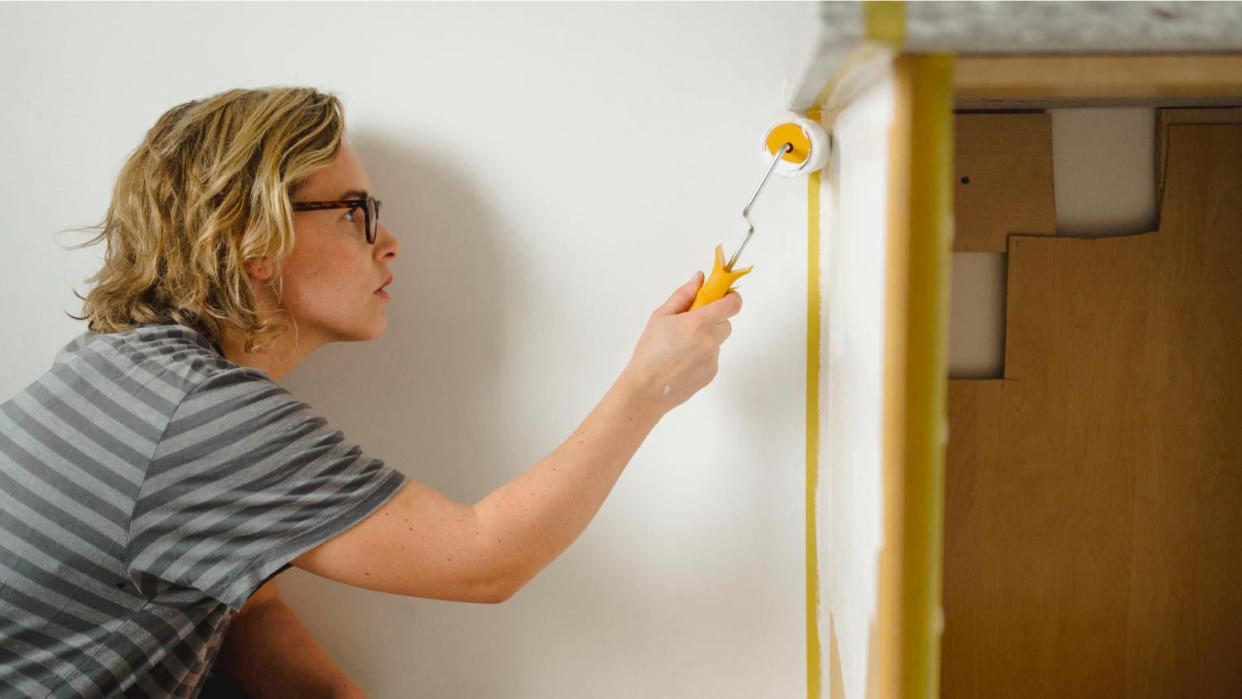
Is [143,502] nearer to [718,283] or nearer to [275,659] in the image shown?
[275,659]

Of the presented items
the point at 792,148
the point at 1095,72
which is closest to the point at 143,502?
the point at 792,148

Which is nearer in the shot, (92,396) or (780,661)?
(92,396)

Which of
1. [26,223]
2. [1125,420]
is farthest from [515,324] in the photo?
[1125,420]

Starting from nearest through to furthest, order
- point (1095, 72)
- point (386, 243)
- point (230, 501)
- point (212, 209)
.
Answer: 1. point (1095, 72)
2. point (230, 501)
3. point (212, 209)
4. point (386, 243)

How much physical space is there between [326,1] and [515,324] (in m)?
0.51

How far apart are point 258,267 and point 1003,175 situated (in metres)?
0.93

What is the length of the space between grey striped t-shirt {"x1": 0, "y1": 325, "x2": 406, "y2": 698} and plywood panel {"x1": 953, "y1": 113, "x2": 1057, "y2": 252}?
791 mm

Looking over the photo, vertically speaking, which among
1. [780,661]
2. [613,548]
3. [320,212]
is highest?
[320,212]

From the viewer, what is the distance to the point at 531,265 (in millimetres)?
1097

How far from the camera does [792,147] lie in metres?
0.94

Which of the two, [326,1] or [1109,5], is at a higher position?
[326,1]

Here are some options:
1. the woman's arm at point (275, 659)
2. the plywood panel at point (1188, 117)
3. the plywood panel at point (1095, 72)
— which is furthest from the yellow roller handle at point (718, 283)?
the woman's arm at point (275, 659)

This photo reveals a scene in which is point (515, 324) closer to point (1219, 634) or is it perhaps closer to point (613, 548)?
point (613, 548)

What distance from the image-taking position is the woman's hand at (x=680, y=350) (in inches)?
35.0
